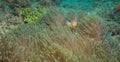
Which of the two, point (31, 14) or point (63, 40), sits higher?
point (63, 40)

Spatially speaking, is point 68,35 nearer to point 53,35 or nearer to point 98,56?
point 53,35

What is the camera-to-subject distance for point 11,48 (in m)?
3.79

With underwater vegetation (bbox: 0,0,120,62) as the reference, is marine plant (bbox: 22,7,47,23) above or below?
below

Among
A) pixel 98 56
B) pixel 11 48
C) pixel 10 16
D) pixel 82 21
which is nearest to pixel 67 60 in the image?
pixel 98 56

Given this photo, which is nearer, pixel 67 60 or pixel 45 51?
pixel 67 60

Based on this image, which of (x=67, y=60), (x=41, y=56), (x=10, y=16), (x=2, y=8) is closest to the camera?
(x=67, y=60)

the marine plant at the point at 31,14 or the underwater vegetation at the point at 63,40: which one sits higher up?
the underwater vegetation at the point at 63,40

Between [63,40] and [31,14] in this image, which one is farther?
[31,14]

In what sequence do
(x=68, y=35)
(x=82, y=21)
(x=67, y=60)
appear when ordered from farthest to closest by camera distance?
(x=82, y=21) < (x=68, y=35) < (x=67, y=60)

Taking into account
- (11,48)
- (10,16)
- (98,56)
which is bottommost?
(10,16)

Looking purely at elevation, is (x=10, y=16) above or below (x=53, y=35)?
below

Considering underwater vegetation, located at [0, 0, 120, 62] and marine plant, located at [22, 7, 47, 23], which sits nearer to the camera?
underwater vegetation, located at [0, 0, 120, 62]

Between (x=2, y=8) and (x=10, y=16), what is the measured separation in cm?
68

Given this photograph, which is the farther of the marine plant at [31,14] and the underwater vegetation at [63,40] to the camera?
the marine plant at [31,14]
